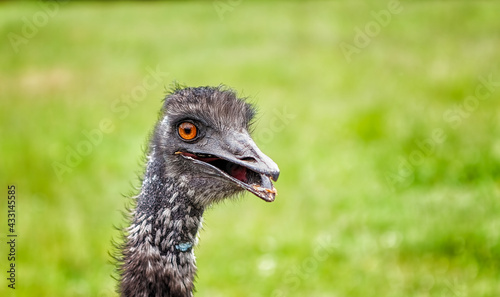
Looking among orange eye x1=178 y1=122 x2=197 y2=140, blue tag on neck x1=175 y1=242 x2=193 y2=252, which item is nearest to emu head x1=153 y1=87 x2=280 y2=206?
orange eye x1=178 y1=122 x2=197 y2=140

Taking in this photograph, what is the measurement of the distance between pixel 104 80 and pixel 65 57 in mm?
1933

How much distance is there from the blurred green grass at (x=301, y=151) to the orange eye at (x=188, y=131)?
146cm

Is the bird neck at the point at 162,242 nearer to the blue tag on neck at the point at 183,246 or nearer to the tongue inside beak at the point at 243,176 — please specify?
the blue tag on neck at the point at 183,246

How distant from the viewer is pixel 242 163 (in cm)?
263

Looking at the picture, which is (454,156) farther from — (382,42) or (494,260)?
(382,42)

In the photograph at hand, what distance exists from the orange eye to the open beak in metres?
0.07

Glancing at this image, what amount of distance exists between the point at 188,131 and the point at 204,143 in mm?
83

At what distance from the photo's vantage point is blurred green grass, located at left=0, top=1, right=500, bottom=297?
5.54 m

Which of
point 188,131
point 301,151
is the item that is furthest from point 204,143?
point 301,151

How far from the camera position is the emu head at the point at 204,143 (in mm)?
2768

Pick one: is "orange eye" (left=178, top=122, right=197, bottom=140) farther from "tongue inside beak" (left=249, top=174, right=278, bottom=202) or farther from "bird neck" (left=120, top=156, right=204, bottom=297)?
"tongue inside beak" (left=249, top=174, right=278, bottom=202)

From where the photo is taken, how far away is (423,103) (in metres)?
9.03

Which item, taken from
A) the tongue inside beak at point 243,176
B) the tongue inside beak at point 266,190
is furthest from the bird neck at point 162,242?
the tongue inside beak at point 266,190

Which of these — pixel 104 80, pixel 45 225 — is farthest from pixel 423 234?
pixel 104 80
